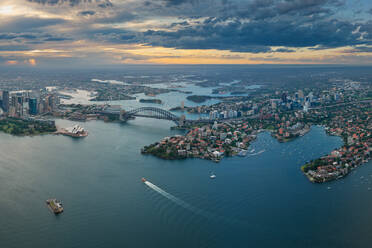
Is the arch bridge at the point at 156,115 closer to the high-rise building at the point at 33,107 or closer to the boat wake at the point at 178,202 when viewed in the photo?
the high-rise building at the point at 33,107

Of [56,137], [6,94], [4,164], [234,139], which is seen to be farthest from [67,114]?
[234,139]

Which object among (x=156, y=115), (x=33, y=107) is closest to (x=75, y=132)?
(x=156, y=115)

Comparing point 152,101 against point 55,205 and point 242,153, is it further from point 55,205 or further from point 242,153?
point 55,205

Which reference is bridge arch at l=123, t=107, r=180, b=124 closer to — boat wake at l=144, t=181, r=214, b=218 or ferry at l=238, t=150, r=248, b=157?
ferry at l=238, t=150, r=248, b=157

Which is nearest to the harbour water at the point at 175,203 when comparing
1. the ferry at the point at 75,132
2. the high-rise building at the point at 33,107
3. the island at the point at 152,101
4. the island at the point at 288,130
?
the island at the point at 288,130

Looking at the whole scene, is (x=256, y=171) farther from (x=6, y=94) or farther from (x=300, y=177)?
(x=6, y=94)

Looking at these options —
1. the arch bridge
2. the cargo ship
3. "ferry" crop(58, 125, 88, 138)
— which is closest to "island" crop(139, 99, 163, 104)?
the arch bridge

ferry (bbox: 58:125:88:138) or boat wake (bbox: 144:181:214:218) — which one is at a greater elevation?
ferry (bbox: 58:125:88:138)
